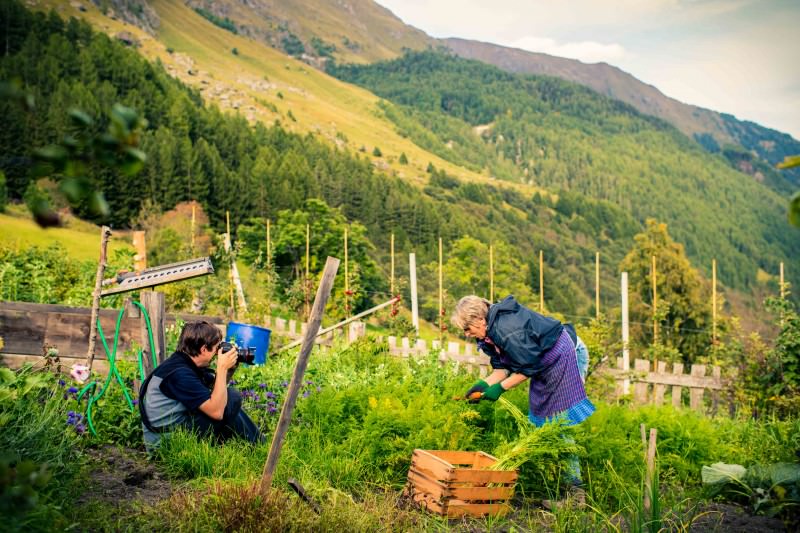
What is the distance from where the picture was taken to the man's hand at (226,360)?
435 cm

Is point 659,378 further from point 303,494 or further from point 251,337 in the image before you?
point 303,494

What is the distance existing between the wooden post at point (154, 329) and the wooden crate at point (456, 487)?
2208 mm

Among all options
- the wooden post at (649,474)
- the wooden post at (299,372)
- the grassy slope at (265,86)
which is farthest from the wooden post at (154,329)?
the grassy slope at (265,86)

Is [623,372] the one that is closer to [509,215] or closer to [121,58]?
[121,58]

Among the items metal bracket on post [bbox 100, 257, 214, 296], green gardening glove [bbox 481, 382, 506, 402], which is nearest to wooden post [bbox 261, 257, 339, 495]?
green gardening glove [bbox 481, 382, 506, 402]

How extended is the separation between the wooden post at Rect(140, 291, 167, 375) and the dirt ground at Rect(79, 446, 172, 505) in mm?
744

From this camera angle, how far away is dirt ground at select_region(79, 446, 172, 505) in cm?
371

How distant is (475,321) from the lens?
4578mm

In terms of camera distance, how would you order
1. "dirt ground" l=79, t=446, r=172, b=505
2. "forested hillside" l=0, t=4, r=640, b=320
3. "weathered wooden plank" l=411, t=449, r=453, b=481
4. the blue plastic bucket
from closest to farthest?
1. "dirt ground" l=79, t=446, r=172, b=505
2. "weathered wooden plank" l=411, t=449, r=453, b=481
3. the blue plastic bucket
4. "forested hillside" l=0, t=4, r=640, b=320

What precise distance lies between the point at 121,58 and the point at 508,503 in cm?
Answer: 5926

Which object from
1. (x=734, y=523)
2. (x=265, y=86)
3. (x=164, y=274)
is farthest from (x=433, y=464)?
(x=265, y=86)

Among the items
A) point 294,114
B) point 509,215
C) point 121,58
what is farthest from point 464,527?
point 294,114

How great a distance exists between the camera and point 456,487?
396cm

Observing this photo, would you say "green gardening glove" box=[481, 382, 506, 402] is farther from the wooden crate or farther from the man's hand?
the man's hand
